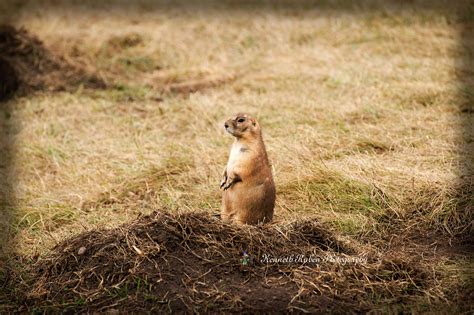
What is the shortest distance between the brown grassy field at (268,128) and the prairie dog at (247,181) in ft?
0.75

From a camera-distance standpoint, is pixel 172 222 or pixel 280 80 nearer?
pixel 172 222

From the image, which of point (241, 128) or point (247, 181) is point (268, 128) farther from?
point (247, 181)

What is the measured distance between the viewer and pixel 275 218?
6.05 metres

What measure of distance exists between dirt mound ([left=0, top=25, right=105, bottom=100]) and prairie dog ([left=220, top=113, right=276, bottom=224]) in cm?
520

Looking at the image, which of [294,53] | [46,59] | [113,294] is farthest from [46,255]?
[294,53]

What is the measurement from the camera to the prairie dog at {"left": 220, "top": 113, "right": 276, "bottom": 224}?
5.44 metres

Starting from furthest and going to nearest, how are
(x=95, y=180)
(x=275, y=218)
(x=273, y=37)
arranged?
(x=273, y=37) < (x=95, y=180) < (x=275, y=218)

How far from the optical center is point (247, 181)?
5441 millimetres

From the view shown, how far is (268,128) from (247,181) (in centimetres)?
299

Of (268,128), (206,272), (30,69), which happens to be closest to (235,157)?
(206,272)

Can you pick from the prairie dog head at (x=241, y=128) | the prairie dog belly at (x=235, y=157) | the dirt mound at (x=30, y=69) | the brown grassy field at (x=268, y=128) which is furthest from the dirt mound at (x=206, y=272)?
the dirt mound at (x=30, y=69)

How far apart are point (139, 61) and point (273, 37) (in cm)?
239

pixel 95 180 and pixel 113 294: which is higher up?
pixel 113 294

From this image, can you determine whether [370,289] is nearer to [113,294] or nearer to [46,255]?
[113,294]
